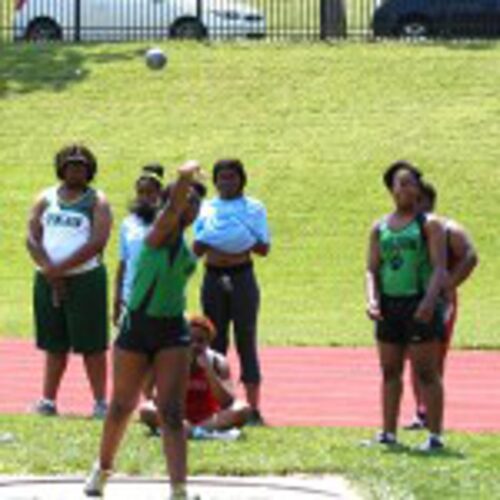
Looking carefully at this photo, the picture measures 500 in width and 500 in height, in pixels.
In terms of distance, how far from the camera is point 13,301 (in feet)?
89.7

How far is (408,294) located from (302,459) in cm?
143

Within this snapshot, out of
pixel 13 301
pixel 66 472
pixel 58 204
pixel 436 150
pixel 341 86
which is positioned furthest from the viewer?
pixel 341 86

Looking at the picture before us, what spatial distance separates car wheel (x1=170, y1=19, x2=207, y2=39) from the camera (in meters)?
43.1

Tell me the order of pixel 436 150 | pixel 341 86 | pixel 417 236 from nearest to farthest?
1. pixel 417 236
2. pixel 436 150
3. pixel 341 86

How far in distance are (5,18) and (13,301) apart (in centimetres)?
2553

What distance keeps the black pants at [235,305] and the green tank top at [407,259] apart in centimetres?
218

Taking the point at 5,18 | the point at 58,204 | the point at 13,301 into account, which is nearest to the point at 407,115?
the point at 13,301

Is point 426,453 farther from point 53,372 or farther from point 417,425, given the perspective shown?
point 53,372

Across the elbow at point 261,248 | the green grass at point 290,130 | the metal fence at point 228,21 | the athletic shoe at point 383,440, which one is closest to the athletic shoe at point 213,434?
the athletic shoe at point 383,440

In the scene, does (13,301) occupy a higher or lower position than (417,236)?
lower

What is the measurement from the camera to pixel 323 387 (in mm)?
19953

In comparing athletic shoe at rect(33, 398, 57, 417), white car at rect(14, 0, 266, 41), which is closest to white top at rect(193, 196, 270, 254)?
athletic shoe at rect(33, 398, 57, 417)

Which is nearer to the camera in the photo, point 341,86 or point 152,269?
point 152,269

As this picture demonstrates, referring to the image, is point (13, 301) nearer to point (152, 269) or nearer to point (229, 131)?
point (229, 131)
